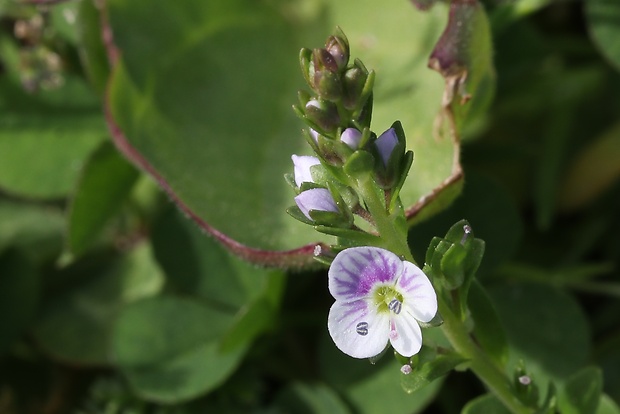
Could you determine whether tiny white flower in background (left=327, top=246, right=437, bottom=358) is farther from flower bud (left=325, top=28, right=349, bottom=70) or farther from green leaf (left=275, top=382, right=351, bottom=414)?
green leaf (left=275, top=382, right=351, bottom=414)

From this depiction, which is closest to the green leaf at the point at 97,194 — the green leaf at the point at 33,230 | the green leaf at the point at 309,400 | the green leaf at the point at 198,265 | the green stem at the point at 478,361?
the green leaf at the point at 198,265

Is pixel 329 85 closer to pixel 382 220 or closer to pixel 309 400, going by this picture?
pixel 382 220

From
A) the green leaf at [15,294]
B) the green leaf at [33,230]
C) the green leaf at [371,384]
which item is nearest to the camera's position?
the green leaf at [371,384]

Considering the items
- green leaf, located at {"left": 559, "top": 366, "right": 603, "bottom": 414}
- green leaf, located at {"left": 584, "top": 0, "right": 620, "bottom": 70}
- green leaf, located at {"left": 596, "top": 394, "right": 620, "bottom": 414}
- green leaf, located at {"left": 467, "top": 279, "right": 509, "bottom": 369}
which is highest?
green leaf, located at {"left": 584, "top": 0, "right": 620, "bottom": 70}

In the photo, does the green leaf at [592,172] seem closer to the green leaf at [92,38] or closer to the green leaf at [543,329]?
the green leaf at [543,329]

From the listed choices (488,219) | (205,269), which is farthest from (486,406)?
(205,269)

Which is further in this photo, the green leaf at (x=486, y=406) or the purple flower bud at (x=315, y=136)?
the green leaf at (x=486, y=406)

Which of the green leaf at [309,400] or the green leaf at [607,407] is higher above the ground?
the green leaf at [607,407]

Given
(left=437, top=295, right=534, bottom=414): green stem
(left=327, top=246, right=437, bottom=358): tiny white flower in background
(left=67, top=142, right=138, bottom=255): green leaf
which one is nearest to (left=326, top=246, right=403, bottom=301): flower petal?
(left=327, top=246, right=437, bottom=358): tiny white flower in background
